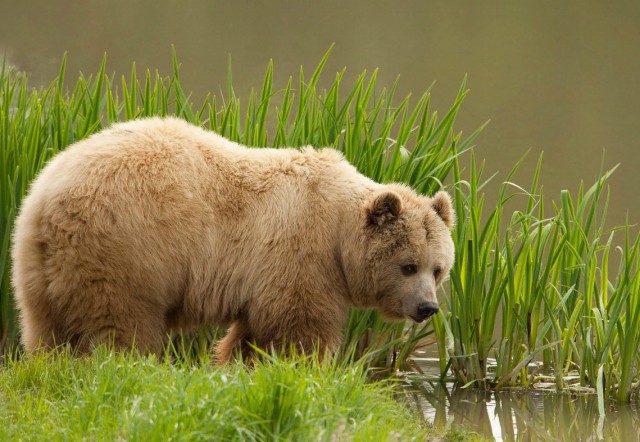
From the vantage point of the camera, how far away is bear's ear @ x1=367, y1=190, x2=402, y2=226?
573 cm

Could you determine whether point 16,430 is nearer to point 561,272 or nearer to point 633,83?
point 561,272

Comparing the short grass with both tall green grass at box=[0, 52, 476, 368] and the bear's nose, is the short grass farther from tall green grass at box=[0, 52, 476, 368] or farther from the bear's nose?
tall green grass at box=[0, 52, 476, 368]

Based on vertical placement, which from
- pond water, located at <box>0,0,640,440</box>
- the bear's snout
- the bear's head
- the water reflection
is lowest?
the water reflection

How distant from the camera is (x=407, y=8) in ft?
76.1

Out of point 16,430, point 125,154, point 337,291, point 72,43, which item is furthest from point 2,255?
point 72,43

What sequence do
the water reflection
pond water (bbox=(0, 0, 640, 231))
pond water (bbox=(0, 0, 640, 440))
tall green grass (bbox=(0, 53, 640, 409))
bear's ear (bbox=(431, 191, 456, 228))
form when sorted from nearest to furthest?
bear's ear (bbox=(431, 191, 456, 228)), the water reflection, tall green grass (bbox=(0, 53, 640, 409)), pond water (bbox=(0, 0, 640, 440)), pond water (bbox=(0, 0, 640, 231))

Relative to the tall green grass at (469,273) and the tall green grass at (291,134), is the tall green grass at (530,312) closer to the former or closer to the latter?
the tall green grass at (469,273)

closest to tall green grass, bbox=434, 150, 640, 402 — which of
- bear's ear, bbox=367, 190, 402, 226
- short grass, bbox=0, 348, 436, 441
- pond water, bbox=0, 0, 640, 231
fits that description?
bear's ear, bbox=367, 190, 402, 226

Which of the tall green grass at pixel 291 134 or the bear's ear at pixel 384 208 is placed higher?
the tall green grass at pixel 291 134

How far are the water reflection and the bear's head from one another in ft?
2.70

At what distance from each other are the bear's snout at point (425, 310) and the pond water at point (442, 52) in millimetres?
6848

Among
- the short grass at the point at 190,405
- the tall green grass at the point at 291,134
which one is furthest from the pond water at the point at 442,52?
the short grass at the point at 190,405

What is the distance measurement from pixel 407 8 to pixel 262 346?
18360 mm

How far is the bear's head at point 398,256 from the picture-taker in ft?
19.0
